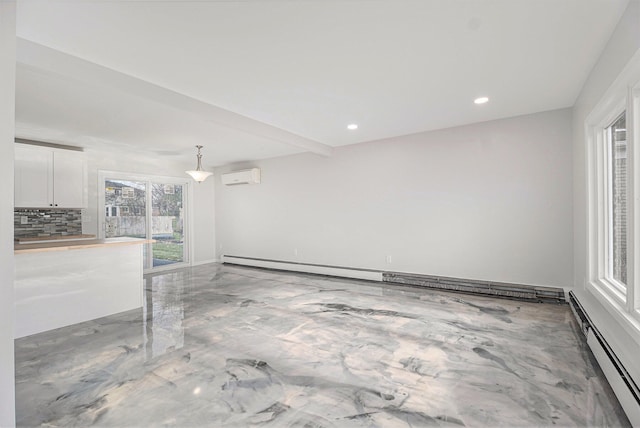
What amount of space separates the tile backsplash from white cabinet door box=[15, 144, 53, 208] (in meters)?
0.32

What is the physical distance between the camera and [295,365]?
8.34ft

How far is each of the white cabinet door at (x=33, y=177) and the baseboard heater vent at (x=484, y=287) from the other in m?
5.84

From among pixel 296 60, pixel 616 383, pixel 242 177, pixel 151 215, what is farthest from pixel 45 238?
pixel 616 383

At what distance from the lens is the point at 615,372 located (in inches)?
81.8

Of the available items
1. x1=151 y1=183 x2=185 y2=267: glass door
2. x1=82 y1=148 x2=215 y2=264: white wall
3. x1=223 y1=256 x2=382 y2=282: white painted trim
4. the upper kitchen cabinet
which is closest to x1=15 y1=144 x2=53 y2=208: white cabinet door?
the upper kitchen cabinet

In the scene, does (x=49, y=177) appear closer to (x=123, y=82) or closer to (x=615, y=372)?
(x=123, y=82)

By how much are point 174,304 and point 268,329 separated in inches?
69.3

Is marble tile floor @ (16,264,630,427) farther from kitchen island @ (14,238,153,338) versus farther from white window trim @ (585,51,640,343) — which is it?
white window trim @ (585,51,640,343)

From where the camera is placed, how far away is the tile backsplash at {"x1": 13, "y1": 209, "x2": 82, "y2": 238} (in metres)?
5.12

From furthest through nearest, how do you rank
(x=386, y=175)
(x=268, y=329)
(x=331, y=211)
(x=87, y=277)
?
(x=331, y=211) < (x=386, y=175) < (x=87, y=277) < (x=268, y=329)

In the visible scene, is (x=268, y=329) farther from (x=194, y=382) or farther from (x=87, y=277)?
(x=87, y=277)

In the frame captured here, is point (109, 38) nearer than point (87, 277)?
Yes

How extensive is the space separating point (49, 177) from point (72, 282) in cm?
259

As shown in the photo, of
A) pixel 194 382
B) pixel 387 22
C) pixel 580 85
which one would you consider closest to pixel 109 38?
pixel 387 22
